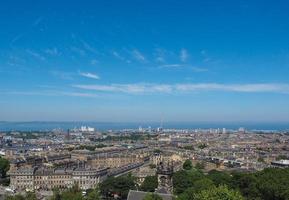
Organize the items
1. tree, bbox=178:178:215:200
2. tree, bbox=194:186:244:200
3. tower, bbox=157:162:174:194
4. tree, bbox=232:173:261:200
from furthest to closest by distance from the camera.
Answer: tree, bbox=232:173:261:200
tree, bbox=178:178:215:200
tower, bbox=157:162:174:194
tree, bbox=194:186:244:200

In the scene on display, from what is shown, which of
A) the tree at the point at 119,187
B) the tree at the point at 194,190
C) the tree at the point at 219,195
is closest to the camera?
the tree at the point at 219,195

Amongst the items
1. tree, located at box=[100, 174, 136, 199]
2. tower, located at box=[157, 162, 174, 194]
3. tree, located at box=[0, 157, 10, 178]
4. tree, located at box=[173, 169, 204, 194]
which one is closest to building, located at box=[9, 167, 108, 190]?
tree, located at box=[0, 157, 10, 178]

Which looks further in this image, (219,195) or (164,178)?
(164,178)

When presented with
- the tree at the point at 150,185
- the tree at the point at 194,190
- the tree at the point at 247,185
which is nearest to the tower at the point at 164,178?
the tree at the point at 194,190

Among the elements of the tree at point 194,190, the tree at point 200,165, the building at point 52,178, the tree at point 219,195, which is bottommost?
the building at point 52,178

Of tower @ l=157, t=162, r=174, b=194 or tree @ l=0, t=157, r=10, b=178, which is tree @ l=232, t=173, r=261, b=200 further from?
tree @ l=0, t=157, r=10, b=178

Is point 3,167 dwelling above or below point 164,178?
below

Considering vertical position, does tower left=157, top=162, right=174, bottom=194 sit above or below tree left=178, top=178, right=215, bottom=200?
above

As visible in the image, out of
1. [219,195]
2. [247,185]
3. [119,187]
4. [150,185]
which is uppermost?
[219,195]

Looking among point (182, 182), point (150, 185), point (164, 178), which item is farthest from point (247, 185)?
point (164, 178)

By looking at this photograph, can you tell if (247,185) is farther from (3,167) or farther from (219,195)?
(3,167)

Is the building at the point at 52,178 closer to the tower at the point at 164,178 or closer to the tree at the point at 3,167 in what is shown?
the tree at the point at 3,167

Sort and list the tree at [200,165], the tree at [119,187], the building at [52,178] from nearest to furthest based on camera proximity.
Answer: the tree at [119,187]
the building at [52,178]
the tree at [200,165]
